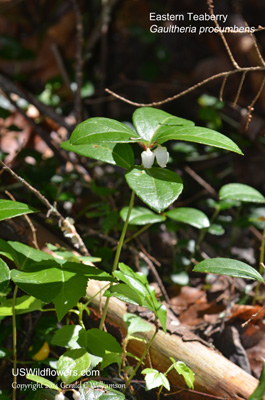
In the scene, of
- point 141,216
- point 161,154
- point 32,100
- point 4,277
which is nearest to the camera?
point 4,277

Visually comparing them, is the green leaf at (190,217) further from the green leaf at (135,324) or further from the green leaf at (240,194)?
the green leaf at (135,324)

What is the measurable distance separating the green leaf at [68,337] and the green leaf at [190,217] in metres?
Result: 0.62

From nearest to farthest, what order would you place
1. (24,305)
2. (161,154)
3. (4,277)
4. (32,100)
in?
(4,277), (161,154), (24,305), (32,100)

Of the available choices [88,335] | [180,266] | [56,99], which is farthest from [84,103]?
[88,335]

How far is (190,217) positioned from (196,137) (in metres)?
0.60

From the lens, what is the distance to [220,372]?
4.39 feet

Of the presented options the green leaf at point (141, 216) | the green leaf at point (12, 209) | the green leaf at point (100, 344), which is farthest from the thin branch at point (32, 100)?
the green leaf at point (100, 344)

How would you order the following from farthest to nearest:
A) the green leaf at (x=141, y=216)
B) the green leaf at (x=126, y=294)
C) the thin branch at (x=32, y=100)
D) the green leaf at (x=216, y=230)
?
the thin branch at (x=32, y=100), the green leaf at (x=216, y=230), the green leaf at (x=141, y=216), the green leaf at (x=126, y=294)

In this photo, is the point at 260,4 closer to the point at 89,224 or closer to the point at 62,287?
the point at 89,224

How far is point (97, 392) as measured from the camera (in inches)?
46.8

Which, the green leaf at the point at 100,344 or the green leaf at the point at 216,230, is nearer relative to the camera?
the green leaf at the point at 100,344

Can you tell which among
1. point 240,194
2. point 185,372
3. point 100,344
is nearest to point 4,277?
point 100,344

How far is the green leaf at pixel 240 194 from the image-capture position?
67.2 inches

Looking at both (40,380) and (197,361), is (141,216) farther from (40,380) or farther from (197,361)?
(40,380)
